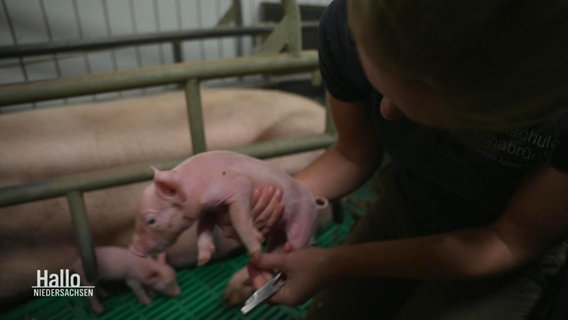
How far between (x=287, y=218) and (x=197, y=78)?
0.36 meters

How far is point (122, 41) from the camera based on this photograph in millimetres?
1447

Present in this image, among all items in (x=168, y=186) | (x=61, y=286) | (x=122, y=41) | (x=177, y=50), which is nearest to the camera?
(x=168, y=186)

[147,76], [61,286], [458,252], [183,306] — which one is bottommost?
[183,306]

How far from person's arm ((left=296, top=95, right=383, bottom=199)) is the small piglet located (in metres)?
0.44

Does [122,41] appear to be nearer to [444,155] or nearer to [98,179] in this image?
[98,179]

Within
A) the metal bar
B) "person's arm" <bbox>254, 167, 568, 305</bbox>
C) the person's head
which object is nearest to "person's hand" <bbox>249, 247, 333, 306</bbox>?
"person's arm" <bbox>254, 167, 568, 305</bbox>

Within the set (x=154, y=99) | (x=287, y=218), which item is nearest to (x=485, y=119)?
(x=287, y=218)

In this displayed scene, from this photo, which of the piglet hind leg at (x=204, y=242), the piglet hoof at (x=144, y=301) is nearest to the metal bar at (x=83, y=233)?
the piglet hoof at (x=144, y=301)

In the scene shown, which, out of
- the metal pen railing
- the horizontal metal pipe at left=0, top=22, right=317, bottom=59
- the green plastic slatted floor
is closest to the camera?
the metal pen railing

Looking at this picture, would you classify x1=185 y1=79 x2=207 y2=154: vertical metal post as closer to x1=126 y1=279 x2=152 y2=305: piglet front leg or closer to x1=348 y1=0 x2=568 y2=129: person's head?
x1=126 y1=279 x2=152 y2=305: piglet front leg

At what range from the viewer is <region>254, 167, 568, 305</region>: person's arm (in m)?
0.53

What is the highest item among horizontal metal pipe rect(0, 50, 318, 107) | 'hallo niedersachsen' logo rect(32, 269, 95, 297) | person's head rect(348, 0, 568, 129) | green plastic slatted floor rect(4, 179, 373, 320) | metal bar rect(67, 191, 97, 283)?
person's head rect(348, 0, 568, 129)

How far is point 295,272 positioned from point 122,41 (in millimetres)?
1135

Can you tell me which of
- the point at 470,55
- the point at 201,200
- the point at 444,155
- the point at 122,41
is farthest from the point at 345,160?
the point at 122,41
